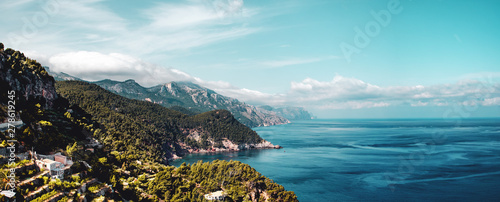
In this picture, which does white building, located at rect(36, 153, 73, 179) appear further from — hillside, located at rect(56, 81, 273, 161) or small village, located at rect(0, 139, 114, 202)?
hillside, located at rect(56, 81, 273, 161)

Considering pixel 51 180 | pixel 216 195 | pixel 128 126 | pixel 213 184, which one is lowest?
pixel 216 195

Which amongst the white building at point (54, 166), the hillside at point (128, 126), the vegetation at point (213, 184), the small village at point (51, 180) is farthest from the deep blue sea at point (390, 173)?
the white building at point (54, 166)

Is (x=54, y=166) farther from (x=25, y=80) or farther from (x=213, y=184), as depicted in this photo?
(x=25, y=80)

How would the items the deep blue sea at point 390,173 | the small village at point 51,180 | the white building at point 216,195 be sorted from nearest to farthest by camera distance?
the small village at point 51,180 → the white building at point 216,195 → the deep blue sea at point 390,173

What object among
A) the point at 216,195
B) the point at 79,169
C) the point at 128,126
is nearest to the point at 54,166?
the point at 79,169

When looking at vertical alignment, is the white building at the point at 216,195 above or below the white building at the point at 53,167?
below

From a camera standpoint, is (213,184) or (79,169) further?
(213,184)

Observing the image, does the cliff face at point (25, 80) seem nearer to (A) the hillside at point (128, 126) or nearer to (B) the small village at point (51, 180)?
(A) the hillside at point (128, 126)

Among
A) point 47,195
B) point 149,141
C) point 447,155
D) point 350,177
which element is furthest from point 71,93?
point 447,155

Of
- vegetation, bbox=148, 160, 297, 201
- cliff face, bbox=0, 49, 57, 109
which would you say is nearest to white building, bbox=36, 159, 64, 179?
vegetation, bbox=148, 160, 297, 201
